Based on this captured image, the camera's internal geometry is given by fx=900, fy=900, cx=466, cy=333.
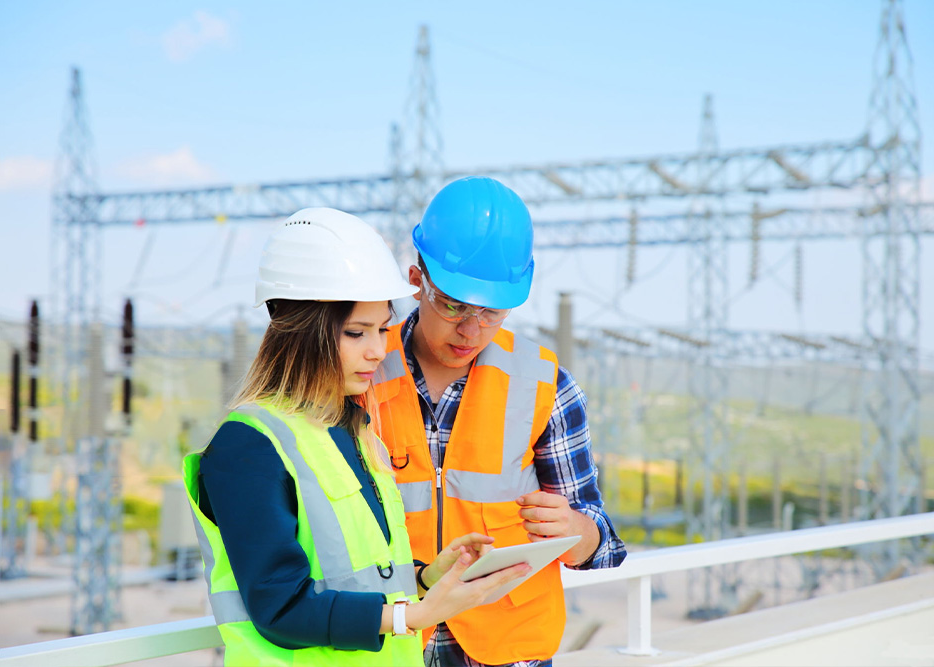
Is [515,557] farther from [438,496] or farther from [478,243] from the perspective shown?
[478,243]

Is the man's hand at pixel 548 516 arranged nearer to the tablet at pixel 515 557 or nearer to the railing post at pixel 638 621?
the tablet at pixel 515 557

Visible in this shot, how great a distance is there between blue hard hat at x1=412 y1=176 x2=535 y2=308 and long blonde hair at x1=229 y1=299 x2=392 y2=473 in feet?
1.10

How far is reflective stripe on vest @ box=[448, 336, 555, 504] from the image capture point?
1.64 metres

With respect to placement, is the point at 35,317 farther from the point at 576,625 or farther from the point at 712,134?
the point at 712,134

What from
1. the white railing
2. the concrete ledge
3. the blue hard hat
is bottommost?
the concrete ledge

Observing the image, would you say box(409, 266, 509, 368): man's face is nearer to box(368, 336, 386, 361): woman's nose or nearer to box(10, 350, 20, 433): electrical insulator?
box(368, 336, 386, 361): woman's nose

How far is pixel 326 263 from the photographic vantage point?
1.40 metres

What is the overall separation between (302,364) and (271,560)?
31 cm

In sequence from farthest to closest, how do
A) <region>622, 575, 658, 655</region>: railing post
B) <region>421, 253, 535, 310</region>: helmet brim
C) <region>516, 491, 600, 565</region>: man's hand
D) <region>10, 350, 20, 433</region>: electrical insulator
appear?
<region>10, 350, 20, 433</region>: electrical insulator, <region>622, 575, 658, 655</region>: railing post, <region>421, 253, 535, 310</region>: helmet brim, <region>516, 491, 600, 565</region>: man's hand

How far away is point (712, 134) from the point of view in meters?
14.5

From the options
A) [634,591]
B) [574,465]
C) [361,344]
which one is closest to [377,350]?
[361,344]

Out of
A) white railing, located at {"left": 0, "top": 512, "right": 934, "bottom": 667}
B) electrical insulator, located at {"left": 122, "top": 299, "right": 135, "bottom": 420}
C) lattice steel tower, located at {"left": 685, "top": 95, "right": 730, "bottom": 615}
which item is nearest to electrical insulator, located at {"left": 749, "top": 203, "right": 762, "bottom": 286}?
lattice steel tower, located at {"left": 685, "top": 95, "right": 730, "bottom": 615}

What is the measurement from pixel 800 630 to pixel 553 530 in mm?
1651

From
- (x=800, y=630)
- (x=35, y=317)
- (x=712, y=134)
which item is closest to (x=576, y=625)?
(x=712, y=134)
